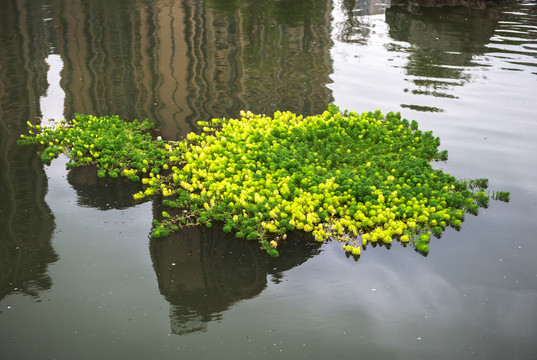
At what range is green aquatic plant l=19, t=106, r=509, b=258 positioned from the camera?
19.6 ft

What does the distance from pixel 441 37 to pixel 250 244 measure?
37.7 ft

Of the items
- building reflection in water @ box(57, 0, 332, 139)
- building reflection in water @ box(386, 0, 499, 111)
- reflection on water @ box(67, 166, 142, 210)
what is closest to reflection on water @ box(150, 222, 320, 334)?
reflection on water @ box(67, 166, 142, 210)

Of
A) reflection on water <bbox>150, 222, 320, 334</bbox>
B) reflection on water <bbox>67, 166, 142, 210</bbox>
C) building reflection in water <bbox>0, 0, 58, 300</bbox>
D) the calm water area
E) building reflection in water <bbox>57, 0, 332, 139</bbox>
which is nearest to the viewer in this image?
the calm water area

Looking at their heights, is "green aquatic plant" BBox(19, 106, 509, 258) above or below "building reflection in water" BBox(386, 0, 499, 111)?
below

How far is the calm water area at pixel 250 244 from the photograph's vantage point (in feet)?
14.8

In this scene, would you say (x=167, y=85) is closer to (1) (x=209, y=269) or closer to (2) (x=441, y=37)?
(1) (x=209, y=269)

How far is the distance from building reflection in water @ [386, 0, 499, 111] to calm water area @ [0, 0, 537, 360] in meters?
0.10

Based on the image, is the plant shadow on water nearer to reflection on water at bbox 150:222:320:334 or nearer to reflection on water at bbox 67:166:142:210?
reflection on water at bbox 150:222:320:334

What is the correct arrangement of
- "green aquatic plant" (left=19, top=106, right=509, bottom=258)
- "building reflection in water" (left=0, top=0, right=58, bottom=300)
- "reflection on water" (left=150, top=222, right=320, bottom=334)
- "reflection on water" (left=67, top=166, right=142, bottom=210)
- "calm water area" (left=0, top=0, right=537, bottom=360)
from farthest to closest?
"reflection on water" (left=67, top=166, right=142, bottom=210), "green aquatic plant" (left=19, top=106, right=509, bottom=258), "building reflection in water" (left=0, top=0, right=58, bottom=300), "reflection on water" (left=150, top=222, right=320, bottom=334), "calm water area" (left=0, top=0, right=537, bottom=360)

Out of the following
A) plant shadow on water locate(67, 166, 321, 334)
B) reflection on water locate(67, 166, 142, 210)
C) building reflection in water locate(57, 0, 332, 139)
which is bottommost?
plant shadow on water locate(67, 166, 321, 334)

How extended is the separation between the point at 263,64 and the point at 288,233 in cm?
737

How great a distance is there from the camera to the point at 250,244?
5.77 m

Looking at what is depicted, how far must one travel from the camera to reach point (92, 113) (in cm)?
934

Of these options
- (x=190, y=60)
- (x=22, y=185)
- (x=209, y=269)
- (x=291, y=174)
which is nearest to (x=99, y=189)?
(x=22, y=185)
